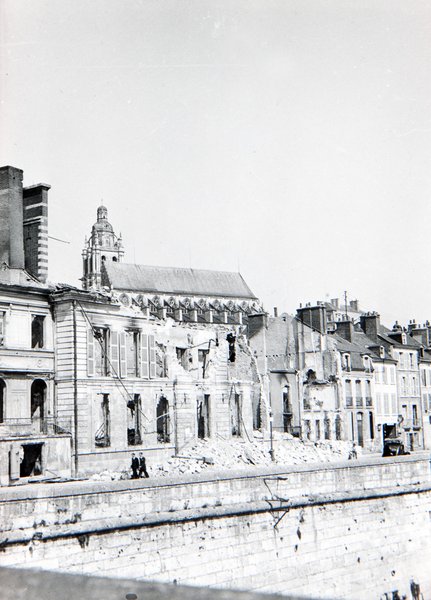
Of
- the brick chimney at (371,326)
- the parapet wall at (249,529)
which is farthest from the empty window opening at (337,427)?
the parapet wall at (249,529)

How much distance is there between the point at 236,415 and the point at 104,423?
8021 mm

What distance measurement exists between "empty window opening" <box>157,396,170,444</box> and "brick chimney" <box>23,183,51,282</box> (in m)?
6.39

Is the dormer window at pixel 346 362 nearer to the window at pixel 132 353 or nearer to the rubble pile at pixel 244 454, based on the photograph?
the rubble pile at pixel 244 454

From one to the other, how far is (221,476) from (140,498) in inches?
92.8

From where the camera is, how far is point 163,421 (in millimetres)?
26734

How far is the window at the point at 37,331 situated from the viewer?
23297 mm

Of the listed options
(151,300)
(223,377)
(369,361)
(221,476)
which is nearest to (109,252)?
(151,300)

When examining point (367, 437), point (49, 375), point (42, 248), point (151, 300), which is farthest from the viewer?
point (151, 300)

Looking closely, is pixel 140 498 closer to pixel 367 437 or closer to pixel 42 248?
pixel 42 248

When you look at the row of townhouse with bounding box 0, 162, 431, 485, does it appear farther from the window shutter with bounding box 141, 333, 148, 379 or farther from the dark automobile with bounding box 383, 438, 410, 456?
the dark automobile with bounding box 383, 438, 410, 456

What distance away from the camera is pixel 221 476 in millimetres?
15453

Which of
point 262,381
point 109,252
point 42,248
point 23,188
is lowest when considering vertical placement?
point 262,381

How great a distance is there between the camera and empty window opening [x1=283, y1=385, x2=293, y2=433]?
3659cm

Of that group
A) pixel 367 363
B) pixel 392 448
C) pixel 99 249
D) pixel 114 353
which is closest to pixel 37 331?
pixel 114 353
